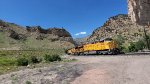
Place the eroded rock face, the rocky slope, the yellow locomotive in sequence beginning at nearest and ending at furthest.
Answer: the yellow locomotive < the rocky slope < the eroded rock face

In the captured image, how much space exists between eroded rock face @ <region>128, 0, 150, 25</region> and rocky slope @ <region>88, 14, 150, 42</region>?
147 inches

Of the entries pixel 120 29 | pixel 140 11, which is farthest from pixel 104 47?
pixel 140 11

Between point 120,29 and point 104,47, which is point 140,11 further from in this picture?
point 104,47

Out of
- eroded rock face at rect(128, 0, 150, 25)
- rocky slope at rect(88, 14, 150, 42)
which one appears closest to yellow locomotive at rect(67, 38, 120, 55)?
rocky slope at rect(88, 14, 150, 42)

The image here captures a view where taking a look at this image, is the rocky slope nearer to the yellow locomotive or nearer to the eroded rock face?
the eroded rock face

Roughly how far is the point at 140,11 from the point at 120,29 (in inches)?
830

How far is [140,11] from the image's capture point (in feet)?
518

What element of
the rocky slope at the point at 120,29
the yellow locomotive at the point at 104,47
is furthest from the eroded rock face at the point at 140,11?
the yellow locomotive at the point at 104,47

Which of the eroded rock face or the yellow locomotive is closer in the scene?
the yellow locomotive

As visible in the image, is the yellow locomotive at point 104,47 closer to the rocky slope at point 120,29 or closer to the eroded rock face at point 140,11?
the rocky slope at point 120,29

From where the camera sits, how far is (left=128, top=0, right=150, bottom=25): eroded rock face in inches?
6093

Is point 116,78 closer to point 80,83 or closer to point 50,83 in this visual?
point 80,83

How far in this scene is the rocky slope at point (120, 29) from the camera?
123m

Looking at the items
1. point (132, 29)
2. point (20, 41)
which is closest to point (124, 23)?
point (132, 29)
